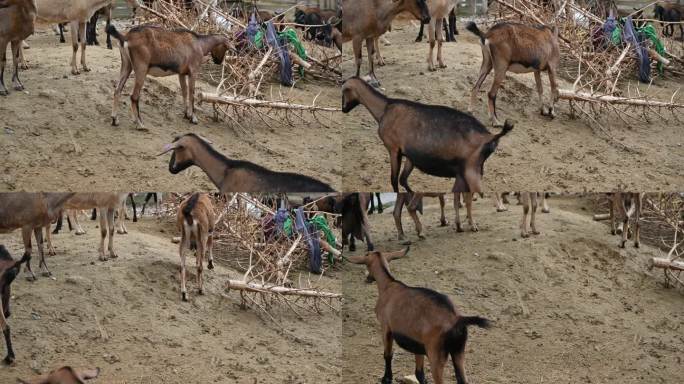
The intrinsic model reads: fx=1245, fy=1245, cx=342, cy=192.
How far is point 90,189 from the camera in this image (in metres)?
7.52

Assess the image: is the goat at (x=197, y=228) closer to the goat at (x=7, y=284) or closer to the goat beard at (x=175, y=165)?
the goat beard at (x=175, y=165)

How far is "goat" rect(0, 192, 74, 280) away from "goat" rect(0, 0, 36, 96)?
94 centimetres

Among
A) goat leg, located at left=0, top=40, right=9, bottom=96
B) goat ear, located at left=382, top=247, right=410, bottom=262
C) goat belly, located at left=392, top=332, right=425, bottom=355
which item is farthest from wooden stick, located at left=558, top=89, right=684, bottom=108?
goat leg, located at left=0, top=40, right=9, bottom=96

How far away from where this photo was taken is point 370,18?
812 centimetres

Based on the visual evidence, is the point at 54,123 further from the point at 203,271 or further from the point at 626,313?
the point at 626,313

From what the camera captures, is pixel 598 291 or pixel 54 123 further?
pixel 598 291

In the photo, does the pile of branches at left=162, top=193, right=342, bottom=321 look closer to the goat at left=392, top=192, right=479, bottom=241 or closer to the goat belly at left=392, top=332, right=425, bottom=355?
the goat at left=392, top=192, right=479, bottom=241

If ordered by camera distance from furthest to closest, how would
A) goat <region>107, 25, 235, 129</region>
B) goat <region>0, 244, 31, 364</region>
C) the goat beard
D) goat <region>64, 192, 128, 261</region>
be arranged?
1. goat <region>107, 25, 235, 129</region>
2. goat <region>64, 192, 128, 261</region>
3. the goat beard
4. goat <region>0, 244, 31, 364</region>

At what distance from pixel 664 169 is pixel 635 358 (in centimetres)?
122

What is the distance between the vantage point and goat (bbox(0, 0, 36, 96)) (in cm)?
815

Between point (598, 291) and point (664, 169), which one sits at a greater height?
point (664, 169)

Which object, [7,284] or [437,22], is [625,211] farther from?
[7,284]

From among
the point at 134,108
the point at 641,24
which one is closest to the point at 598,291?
the point at 641,24

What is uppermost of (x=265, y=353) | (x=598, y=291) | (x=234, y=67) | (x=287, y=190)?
(x=234, y=67)
